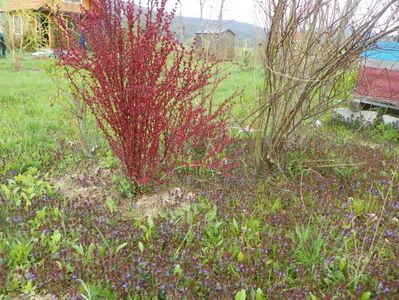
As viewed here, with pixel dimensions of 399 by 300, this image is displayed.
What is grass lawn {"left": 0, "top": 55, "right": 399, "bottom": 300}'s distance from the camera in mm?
2627

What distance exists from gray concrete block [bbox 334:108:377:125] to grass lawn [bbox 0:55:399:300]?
5.98ft

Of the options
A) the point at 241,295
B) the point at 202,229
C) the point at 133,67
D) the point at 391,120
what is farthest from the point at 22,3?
the point at 241,295

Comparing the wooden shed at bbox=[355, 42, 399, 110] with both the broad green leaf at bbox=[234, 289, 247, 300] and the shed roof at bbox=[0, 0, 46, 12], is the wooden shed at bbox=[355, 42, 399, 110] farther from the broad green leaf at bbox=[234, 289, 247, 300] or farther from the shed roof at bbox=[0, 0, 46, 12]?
the shed roof at bbox=[0, 0, 46, 12]

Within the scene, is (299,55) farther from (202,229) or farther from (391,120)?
(391,120)

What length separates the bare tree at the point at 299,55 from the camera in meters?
3.48

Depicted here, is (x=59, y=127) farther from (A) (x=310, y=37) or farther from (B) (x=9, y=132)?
(A) (x=310, y=37)

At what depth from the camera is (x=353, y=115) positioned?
6.94 meters

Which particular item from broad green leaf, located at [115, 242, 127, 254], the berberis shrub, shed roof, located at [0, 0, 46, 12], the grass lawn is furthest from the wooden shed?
shed roof, located at [0, 0, 46, 12]

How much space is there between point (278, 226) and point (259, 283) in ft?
2.50

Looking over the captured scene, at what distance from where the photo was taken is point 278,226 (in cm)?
332

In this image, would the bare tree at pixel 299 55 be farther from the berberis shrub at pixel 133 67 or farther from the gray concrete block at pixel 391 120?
the gray concrete block at pixel 391 120

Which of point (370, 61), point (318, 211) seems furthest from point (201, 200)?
point (370, 61)

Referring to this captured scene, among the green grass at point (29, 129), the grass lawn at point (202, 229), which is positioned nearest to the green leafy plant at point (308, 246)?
the grass lawn at point (202, 229)

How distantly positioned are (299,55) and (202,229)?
1.89 meters
